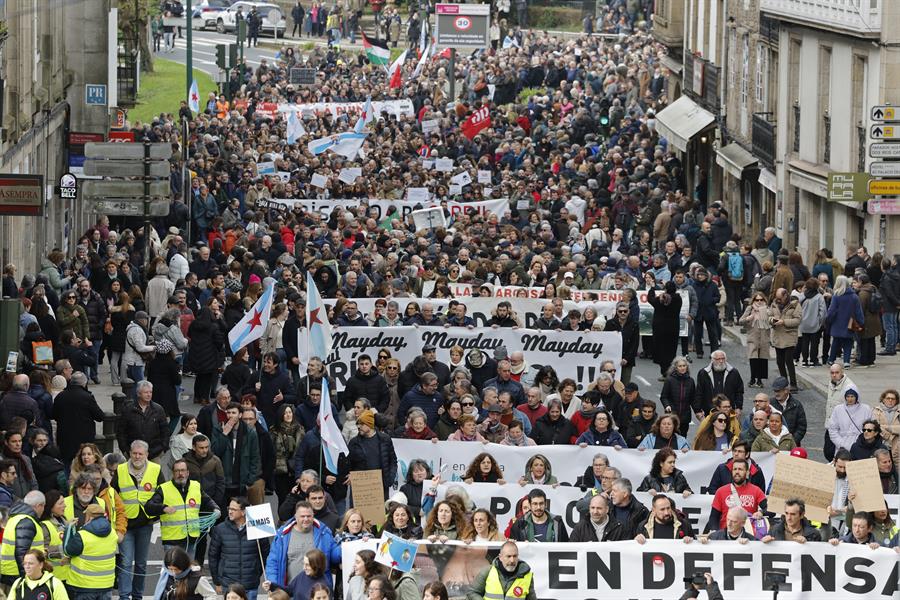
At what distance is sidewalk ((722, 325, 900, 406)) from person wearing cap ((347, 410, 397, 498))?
30.9 ft

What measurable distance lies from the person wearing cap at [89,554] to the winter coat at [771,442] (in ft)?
19.7

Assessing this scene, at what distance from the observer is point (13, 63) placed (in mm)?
35406

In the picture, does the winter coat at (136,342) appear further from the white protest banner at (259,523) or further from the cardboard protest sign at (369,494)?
the white protest banner at (259,523)

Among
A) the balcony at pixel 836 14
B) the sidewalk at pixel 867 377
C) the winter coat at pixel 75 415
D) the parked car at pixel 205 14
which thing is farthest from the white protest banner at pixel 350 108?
the parked car at pixel 205 14

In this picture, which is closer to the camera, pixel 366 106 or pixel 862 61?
pixel 862 61

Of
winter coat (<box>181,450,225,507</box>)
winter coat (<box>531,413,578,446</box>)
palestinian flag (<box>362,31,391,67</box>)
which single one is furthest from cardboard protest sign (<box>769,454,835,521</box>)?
palestinian flag (<box>362,31,391,67</box>)

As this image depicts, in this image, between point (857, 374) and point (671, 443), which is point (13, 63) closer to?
point (857, 374)

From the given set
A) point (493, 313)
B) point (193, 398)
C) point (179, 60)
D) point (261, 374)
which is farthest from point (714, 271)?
point (179, 60)

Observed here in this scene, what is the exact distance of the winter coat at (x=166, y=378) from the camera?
2456 cm

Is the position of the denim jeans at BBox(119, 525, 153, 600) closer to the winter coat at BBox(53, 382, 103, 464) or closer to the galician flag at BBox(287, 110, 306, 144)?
the winter coat at BBox(53, 382, 103, 464)

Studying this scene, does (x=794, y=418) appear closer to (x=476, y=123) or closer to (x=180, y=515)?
(x=180, y=515)

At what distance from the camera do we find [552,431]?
20312 millimetres

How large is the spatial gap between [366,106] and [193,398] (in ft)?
79.3

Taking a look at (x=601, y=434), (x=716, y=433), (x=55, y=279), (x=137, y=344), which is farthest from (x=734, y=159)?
(x=601, y=434)
